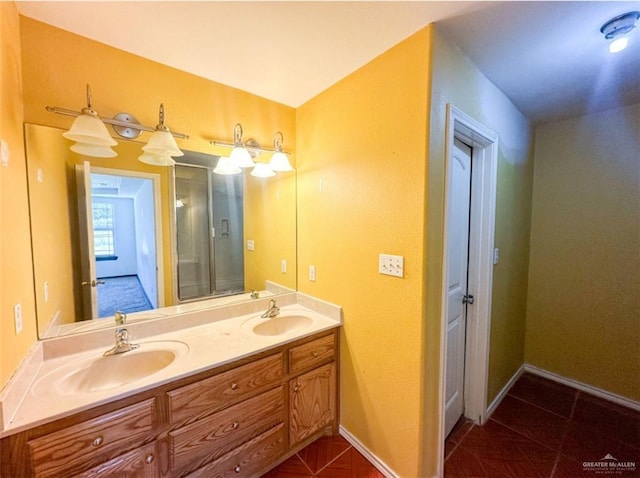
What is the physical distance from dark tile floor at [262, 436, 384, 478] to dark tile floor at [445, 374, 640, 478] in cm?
49

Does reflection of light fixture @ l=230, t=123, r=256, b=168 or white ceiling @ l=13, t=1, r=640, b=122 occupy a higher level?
white ceiling @ l=13, t=1, r=640, b=122

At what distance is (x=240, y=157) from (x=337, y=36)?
2.84ft

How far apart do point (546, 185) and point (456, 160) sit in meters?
1.35

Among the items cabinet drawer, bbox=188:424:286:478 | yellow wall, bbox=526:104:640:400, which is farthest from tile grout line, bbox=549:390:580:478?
cabinet drawer, bbox=188:424:286:478

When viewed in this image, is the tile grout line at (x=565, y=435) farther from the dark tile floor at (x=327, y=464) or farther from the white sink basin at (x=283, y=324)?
the white sink basin at (x=283, y=324)

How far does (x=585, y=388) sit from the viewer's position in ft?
7.43

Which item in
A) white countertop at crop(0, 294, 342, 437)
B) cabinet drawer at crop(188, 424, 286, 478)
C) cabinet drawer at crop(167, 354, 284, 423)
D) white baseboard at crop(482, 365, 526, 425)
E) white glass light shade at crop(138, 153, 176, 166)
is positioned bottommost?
white baseboard at crop(482, 365, 526, 425)

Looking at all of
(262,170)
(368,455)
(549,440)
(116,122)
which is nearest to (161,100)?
(116,122)

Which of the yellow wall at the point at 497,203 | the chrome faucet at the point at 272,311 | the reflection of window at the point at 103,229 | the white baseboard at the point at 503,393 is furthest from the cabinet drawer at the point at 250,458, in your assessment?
the white baseboard at the point at 503,393

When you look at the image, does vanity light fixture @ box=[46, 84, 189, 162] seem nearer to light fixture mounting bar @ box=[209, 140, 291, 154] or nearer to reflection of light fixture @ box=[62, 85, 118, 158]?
reflection of light fixture @ box=[62, 85, 118, 158]

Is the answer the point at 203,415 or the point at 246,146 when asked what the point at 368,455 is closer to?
the point at 203,415

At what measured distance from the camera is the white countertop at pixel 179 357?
3.03 feet

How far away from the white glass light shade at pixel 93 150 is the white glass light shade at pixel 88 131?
61mm

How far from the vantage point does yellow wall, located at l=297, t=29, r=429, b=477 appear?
1.31m
